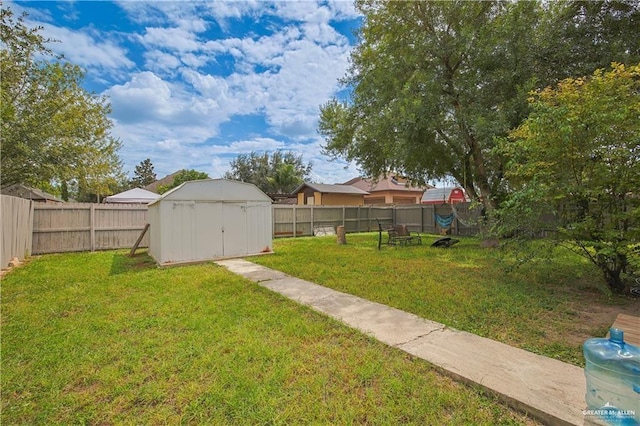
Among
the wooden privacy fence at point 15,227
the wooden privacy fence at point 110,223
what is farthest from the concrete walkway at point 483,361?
the wooden privacy fence at point 110,223

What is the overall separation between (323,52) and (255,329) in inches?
343

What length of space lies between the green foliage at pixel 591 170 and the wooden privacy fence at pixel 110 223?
31.5 ft

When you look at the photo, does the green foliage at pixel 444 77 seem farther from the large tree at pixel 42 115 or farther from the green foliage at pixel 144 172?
the green foliage at pixel 144 172

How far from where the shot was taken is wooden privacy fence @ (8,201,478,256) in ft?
29.2

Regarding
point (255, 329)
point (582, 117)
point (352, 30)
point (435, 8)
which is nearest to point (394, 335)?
point (255, 329)

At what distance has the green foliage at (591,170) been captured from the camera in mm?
4074

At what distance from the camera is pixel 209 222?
7750 millimetres

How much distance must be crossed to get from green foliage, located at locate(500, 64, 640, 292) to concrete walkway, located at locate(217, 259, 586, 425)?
257cm

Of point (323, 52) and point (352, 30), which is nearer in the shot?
point (323, 52)

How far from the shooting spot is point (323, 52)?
9.15m

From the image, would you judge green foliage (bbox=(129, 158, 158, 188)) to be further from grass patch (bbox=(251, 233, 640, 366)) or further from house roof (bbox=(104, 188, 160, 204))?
grass patch (bbox=(251, 233, 640, 366))

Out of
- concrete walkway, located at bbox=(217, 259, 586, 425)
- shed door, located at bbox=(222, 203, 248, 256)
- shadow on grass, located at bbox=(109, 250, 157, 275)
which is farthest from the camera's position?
shed door, located at bbox=(222, 203, 248, 256)

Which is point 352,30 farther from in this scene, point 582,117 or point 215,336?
point 215,336

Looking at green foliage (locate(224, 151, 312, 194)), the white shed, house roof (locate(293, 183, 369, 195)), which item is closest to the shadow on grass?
the white shed
